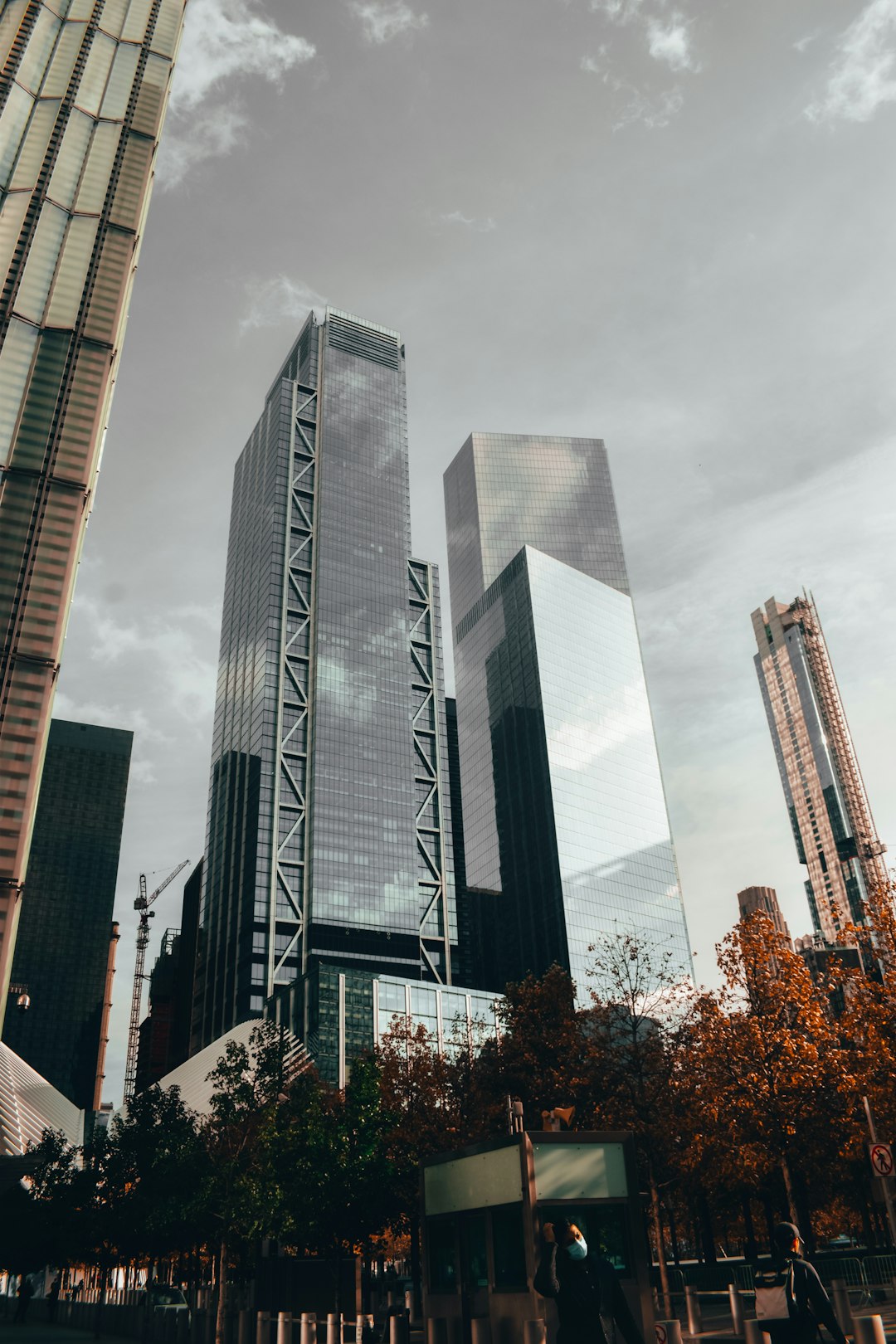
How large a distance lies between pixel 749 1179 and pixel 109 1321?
2741cm

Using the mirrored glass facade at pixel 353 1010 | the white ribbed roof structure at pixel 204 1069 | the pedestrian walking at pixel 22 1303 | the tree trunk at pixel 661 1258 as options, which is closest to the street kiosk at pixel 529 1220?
the tree trunk at pixel 661 1258

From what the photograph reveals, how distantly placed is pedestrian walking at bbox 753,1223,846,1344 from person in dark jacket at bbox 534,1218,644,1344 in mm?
2378

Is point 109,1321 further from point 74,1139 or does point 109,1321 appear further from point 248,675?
point 248,675

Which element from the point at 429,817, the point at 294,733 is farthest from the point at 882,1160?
the point at 429,817

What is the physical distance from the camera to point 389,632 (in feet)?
616

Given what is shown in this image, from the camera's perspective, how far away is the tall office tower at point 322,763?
521 ft

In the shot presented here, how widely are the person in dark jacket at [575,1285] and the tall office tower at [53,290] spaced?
86.9ft

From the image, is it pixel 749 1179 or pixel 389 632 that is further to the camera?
pixel 389 632

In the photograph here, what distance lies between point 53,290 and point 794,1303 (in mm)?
60603

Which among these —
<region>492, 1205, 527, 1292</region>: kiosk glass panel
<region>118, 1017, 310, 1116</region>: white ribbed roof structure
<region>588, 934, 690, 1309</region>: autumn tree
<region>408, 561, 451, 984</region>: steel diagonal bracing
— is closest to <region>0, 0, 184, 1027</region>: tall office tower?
<region>492, 1205, 527, 1292</region>: kiosk glass panel

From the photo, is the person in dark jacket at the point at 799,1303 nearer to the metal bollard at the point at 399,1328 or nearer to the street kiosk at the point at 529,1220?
the street kiosk at the point at 529,1220

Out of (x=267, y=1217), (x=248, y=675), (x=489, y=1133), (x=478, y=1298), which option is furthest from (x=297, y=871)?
(x=478, y=1298)

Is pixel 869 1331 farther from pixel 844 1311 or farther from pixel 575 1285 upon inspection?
pixel 844 1311

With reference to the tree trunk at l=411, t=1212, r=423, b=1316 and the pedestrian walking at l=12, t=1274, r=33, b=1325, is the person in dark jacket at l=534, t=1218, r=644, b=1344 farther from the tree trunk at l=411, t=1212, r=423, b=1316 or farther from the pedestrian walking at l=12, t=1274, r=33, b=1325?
the pedestrian walking at l=12, t=1274, r=33, b=1325
